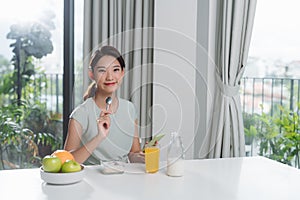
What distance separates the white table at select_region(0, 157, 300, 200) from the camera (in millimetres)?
1460

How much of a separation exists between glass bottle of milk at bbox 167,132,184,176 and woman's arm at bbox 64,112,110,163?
31 centimetres

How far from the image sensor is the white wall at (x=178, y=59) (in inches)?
118

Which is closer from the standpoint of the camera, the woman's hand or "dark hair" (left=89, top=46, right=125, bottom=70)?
the woman's hand

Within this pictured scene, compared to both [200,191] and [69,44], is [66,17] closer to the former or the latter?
[69,44]

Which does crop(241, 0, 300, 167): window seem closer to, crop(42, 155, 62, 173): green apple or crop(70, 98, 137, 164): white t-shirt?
crop(70, 98, 137, 164): white t-shirt

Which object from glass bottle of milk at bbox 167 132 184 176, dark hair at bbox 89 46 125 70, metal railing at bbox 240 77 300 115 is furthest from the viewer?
metal railing at bbox 240 77 300 115

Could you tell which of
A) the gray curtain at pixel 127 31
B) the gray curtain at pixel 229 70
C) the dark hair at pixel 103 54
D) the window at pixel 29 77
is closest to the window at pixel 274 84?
the gray curtain at pixel 229 70

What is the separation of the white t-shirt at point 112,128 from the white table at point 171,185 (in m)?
0.14

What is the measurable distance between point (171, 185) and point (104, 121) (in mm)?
421

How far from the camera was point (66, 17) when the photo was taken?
3227mm

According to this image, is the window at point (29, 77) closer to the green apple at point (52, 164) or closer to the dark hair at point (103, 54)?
the dark hair at point (103, 54)

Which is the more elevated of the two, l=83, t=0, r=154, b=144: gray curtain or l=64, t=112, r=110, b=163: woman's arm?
l=83, t=0, r=154, b=144: gray curtain

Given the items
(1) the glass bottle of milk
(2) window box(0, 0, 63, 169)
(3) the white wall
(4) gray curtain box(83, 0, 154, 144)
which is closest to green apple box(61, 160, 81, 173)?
(1) the glass bottle of milk

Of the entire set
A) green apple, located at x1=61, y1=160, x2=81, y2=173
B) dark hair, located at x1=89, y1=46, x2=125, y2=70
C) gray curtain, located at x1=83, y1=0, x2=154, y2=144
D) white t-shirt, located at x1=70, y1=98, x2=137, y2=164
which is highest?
gray curtain, located at x1=83, y1=0, x2=154, y2=144
